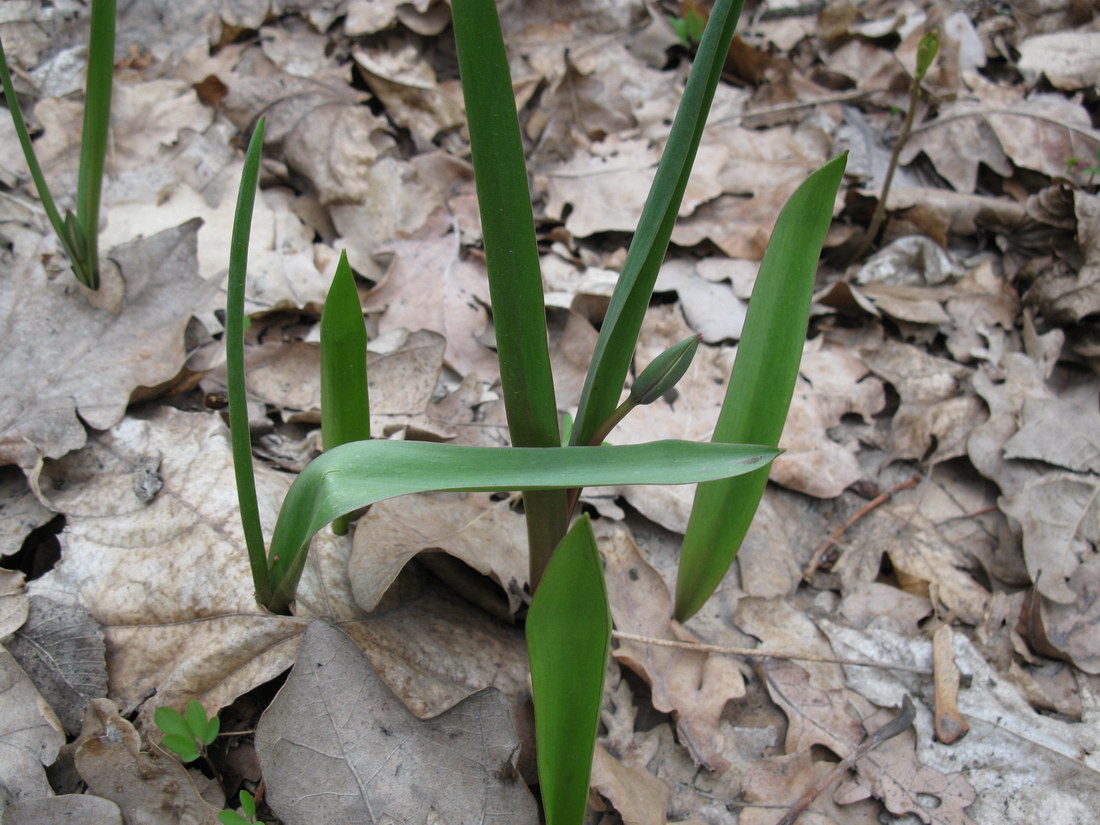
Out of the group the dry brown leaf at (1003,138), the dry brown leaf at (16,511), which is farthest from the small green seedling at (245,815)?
the dry brown leaf at (1003,138)

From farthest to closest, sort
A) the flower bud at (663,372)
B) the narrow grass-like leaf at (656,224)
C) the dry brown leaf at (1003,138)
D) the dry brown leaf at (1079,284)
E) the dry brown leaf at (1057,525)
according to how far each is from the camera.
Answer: the dry brown leaf at (1003,138) → the dry brown leaf at (1079,284) → the dry brown leaf at (1057,525) → the flower bud at (663,372) → the narrow grass-like leaf at (656,224)

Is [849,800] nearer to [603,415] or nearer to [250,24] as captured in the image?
[603,415]

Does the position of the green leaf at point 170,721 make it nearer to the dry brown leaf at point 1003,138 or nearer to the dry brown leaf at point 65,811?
the dry brown leaf at point 65,811

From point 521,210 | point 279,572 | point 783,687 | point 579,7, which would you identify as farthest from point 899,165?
point 279,572

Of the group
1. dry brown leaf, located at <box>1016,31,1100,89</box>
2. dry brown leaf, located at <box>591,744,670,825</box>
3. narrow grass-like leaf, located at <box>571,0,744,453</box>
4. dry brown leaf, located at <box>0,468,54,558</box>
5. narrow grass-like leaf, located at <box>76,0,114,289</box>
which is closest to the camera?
narrow grass-like leaf, located at <box>571,0,744,453</box>

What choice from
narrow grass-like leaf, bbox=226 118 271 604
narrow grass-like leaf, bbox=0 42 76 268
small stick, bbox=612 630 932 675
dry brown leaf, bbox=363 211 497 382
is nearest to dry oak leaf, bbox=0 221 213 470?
narrow grass-like leaf, bbox=0 42 76 268

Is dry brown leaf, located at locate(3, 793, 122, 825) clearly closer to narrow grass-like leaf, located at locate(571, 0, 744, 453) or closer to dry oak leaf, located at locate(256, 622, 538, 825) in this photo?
dry oak leaf, located at locate(256, 622, 538, 825)
